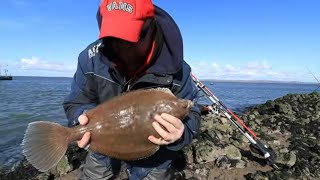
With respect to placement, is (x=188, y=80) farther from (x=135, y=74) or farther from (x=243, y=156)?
(x=243, y=156)

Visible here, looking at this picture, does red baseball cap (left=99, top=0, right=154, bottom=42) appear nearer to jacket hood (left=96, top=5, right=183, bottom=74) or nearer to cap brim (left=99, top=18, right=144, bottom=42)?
cap brim (left=99, top=18, right=144, bottom=42)

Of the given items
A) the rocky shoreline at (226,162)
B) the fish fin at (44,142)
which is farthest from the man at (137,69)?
the rocky shoreline at (226,162)

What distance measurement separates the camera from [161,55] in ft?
12.8

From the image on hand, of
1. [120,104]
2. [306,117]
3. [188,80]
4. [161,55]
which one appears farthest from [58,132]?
[306,117]

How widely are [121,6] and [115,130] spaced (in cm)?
118

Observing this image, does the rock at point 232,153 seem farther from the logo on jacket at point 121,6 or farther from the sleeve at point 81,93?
the logo on jacket at point 121,6

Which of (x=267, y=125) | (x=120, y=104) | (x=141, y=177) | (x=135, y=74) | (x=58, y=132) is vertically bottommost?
(x=267, y=125)

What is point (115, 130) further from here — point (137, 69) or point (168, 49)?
point (168, 49)

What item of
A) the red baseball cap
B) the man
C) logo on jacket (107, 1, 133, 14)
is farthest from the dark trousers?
logo on jacket (107, 1, 133, 14)

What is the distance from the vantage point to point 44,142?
3.45m

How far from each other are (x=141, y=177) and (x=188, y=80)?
1.29m

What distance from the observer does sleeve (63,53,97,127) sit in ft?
13.6

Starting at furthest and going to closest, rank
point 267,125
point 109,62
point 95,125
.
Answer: point 267,125, point 109,62, point 95,125

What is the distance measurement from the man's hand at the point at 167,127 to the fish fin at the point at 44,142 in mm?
855
